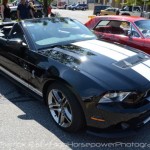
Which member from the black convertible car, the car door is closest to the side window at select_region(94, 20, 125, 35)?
the black convertible car

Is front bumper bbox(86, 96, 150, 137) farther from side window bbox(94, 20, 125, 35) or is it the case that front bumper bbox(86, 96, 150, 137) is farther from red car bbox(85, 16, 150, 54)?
side window bbox(94, 20, 125, 35)

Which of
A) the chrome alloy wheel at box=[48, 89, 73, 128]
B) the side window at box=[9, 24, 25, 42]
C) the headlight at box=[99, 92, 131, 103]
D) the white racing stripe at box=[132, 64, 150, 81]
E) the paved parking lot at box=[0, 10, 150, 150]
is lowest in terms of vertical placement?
the paved parking lot at box=[0, 10, 150, 150]

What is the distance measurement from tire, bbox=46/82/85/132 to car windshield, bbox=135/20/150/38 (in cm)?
370

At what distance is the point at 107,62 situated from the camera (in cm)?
365

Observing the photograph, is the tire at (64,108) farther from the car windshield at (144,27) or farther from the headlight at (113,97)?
the car windshield at (144,27)

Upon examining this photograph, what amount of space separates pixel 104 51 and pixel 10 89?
2107mm

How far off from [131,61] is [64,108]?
1150mm

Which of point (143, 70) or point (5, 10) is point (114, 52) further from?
point (5, 10)

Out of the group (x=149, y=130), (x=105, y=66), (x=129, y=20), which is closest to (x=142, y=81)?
(x=105, y=66)

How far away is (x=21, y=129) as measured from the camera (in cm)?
367

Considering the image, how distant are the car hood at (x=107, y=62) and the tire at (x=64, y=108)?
332 millimetres

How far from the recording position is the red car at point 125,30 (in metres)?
6.50

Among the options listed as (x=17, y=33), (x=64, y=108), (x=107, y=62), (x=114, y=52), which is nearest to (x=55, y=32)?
(x=17, y=33)

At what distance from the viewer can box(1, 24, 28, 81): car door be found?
14.1ft
